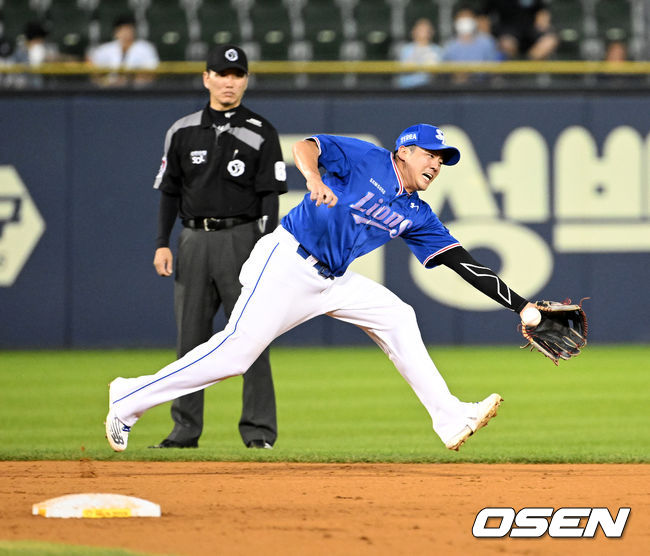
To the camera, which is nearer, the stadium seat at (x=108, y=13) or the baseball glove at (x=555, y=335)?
the baseball glove at (x=555, y=335)

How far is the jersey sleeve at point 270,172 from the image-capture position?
23.6 ft

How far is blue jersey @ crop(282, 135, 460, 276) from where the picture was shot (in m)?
5.87

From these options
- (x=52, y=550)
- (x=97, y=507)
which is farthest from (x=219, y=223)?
(x=52, y=550)

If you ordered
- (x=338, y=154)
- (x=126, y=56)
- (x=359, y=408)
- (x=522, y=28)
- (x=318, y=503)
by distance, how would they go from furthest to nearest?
1. (x=522, y=28)
2. (x=126, y=56)
3. (x=359, y=408)
4. (x=338, y=154)
5. (x=318, y=503)

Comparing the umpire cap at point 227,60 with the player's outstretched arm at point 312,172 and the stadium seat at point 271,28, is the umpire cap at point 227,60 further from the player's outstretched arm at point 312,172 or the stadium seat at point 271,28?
the stadium seat at point 271,28

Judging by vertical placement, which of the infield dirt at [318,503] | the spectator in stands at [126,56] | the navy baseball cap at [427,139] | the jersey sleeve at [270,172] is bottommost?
the infield dirt at [318,503]

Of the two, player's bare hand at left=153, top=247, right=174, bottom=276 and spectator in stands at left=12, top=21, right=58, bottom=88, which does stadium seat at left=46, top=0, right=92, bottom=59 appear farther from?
player's bare hand at left=153, top=247, right=174, bottom=276

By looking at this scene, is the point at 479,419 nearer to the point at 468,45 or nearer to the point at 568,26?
the point at 468,45

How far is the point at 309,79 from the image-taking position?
14141 millimetres

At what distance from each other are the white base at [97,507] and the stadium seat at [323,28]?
10563mm

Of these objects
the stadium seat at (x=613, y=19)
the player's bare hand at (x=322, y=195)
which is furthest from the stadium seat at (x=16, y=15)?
the player's bare hand at (x=322, y=195)

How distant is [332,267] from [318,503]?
1.21 m

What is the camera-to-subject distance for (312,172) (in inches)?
217

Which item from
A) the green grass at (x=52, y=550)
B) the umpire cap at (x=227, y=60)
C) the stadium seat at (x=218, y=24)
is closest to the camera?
the green grass at (x=52, y=550)
